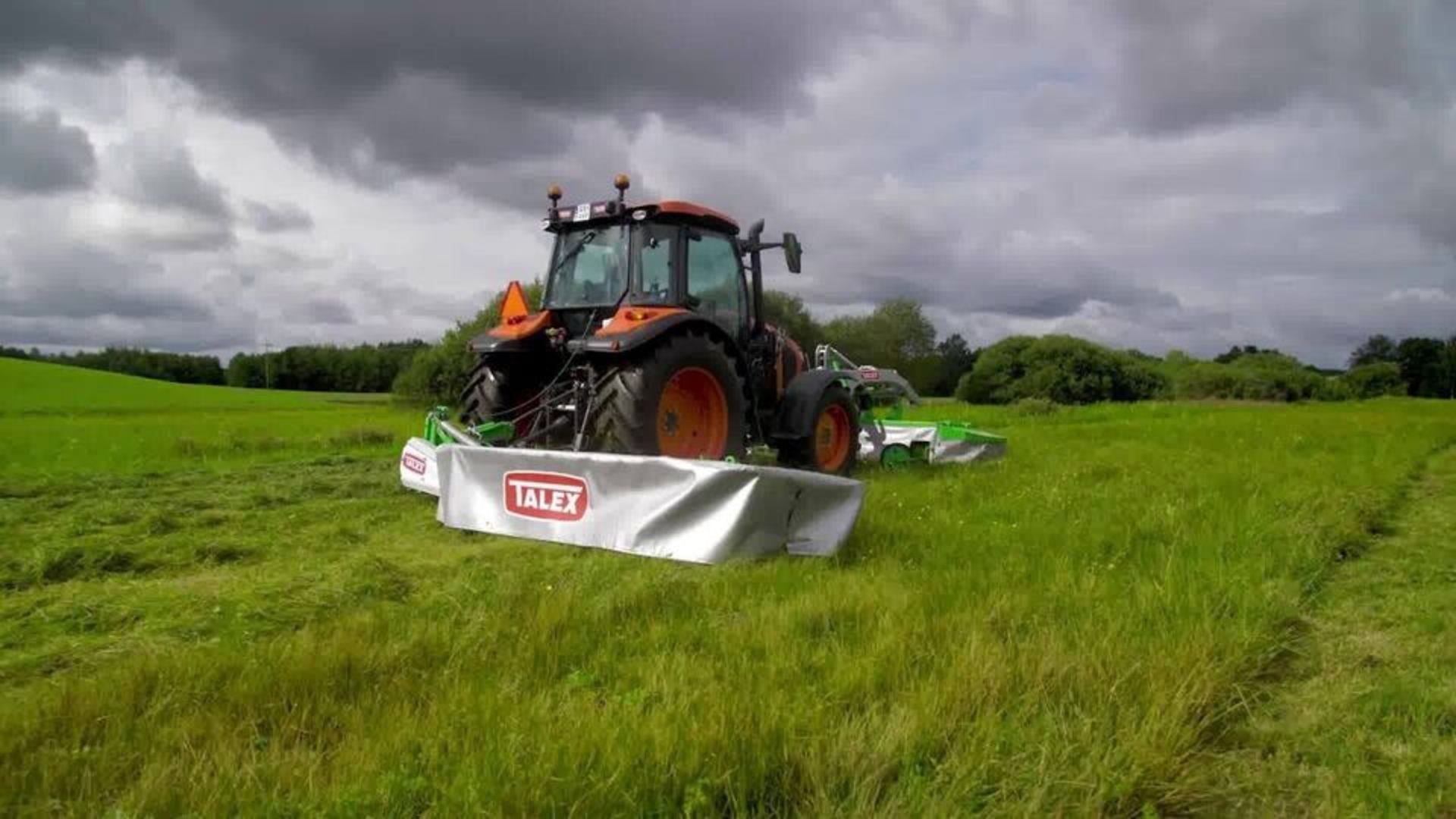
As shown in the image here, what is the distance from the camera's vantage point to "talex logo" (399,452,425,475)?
241 inches

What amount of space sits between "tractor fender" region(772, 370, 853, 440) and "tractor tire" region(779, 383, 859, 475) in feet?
0.20

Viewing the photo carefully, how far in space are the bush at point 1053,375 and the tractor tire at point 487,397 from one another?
92.7 feet

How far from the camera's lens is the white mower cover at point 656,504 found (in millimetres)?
4172

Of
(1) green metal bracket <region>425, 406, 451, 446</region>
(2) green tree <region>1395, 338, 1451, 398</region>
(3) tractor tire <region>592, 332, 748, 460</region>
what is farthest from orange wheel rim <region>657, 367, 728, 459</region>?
(2) green tree <region>1395, 338, 1451, 398</region>

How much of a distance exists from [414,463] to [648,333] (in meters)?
2.08

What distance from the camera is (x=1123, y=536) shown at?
4680mm

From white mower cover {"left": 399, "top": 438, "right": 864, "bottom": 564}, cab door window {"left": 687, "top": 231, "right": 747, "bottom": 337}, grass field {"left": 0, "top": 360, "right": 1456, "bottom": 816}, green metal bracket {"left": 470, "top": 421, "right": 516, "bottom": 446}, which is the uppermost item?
cab door window {"left": 687, "top": 231, "right": 747, "bottom": 337}

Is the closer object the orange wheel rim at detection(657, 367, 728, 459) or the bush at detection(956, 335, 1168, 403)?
the orange wheel rim at detection(657, 367, 728, 459)

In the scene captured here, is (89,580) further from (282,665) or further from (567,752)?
(567,752)

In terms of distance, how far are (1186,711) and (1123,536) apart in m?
2.57

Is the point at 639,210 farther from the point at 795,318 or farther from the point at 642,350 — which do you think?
the point at 795,318

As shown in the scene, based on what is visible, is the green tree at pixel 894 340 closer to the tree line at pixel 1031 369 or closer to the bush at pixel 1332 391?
the tree line at pixel 1031 369

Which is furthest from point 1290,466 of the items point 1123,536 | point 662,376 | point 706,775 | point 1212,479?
point 706,775

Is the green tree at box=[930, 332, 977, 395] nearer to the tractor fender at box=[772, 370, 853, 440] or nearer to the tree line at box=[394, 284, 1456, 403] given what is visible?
the tree line at box=[394, 284, 1456, 403]
